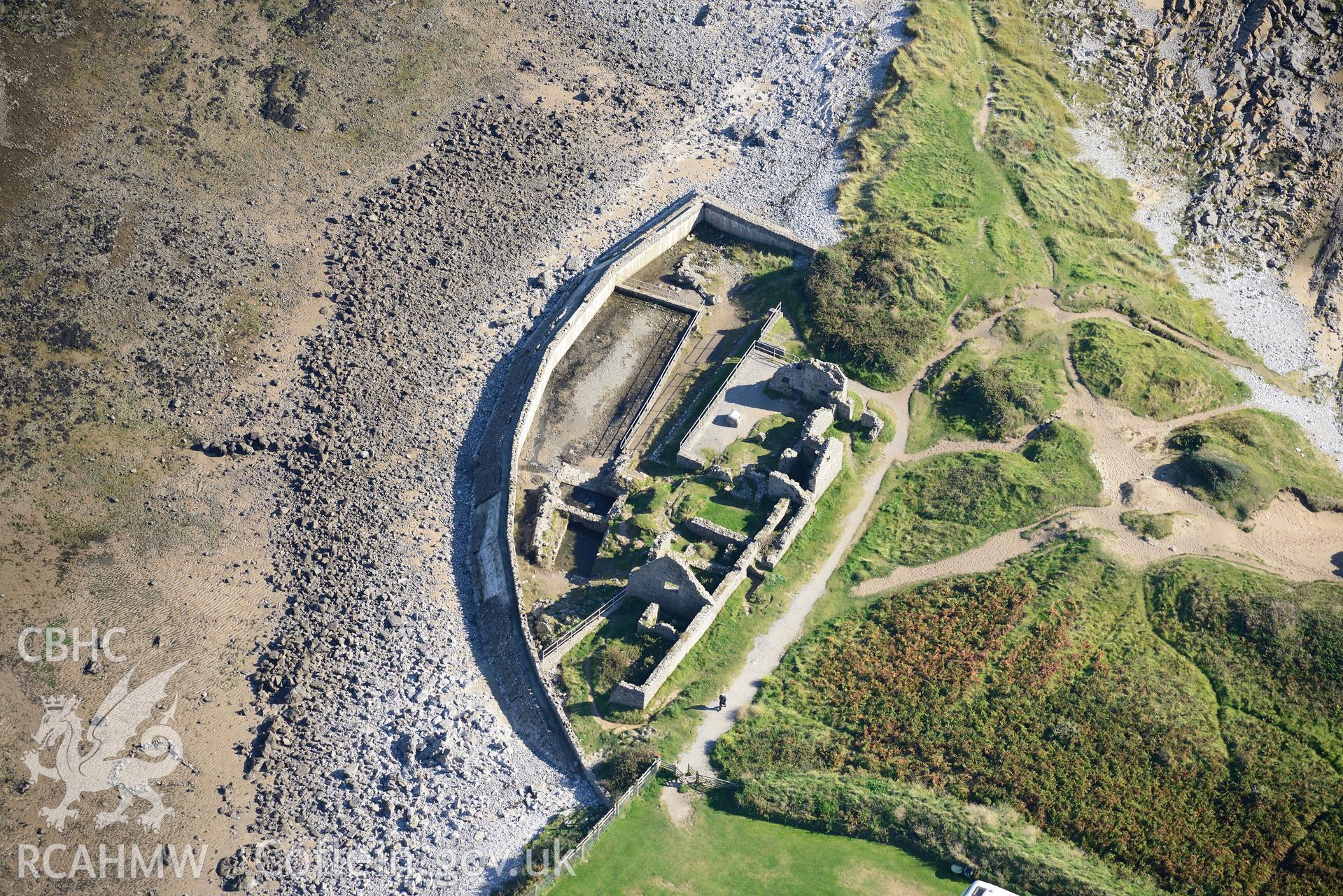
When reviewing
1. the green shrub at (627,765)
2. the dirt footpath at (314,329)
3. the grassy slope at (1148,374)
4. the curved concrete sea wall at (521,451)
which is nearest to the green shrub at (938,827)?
the green shrub at (627,765)

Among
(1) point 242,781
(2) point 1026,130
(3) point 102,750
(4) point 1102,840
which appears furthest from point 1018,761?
(2) point 1026,130

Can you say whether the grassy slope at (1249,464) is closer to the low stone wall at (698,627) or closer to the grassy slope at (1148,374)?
the grassy slope at (1148,374)

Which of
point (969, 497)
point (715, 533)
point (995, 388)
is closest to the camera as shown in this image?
point (715, 533)

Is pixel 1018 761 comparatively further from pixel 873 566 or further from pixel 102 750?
pixel 102 750

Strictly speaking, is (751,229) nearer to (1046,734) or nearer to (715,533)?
(715,533)

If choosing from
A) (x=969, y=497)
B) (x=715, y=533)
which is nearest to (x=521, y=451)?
(x=715, y=533)

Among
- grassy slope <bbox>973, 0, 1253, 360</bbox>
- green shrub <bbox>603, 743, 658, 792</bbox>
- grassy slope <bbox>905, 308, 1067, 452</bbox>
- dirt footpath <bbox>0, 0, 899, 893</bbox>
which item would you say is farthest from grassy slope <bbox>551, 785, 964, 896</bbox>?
Answer: grassy slope <bbox>973, 0, 1253, 360</bbox>
